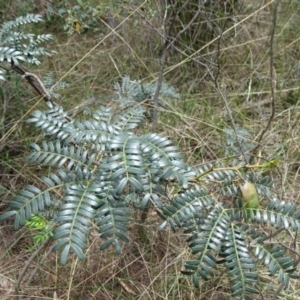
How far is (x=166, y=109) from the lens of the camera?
1.95 metres

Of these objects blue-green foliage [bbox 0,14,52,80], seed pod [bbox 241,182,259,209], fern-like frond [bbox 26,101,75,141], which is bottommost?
seed pod [bbox 241,182,259,209]

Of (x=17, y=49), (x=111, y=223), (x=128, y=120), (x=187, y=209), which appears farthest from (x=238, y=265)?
(x=17, y=49)

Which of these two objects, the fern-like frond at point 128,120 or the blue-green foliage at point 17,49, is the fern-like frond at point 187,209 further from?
the blue-green foliage at point 17,49

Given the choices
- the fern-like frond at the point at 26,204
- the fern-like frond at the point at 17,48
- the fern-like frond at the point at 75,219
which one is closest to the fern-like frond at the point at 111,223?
the fern-like frond at the point at 75,219

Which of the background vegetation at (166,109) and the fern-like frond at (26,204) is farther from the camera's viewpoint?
the background vegetation at (166,109)

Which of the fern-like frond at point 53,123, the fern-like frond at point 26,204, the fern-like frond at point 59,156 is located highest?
the fern-like frond at point 53,123

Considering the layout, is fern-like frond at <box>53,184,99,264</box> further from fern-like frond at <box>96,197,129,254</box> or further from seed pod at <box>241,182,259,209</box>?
seed pod at <box>241,182,259,209</box>

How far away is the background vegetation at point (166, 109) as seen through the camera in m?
1.46

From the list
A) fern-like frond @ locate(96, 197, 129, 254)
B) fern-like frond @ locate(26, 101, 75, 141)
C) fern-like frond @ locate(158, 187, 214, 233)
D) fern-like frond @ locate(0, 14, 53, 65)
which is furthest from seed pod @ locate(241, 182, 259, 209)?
fern-like frond @ locate(0, 14, 53, 65)

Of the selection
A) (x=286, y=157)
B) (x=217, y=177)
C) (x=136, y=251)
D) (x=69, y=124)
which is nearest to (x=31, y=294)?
(x=136, y=251)

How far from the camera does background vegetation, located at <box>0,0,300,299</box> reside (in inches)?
57.4

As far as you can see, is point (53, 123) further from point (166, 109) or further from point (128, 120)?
point (166, 109)

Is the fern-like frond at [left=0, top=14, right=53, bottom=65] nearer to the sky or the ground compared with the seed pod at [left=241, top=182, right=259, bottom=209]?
nearer to the sky

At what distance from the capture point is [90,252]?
4.95 ft
